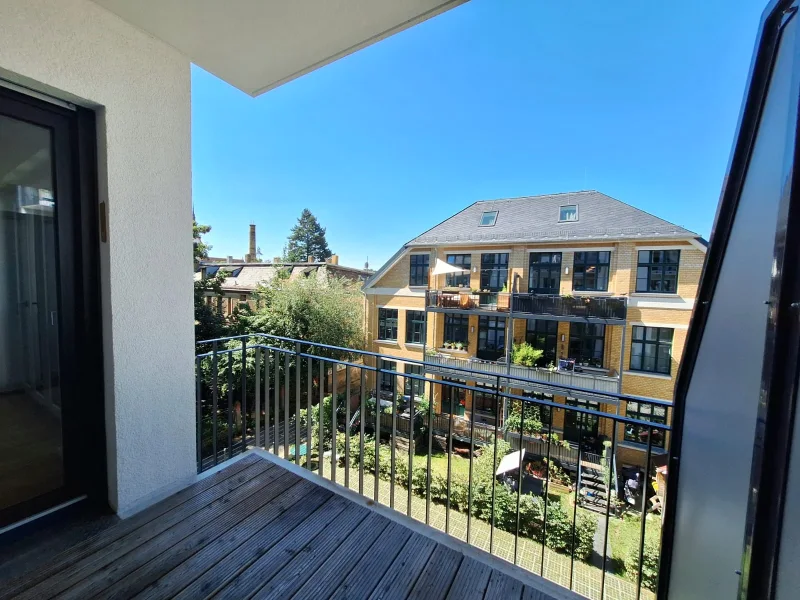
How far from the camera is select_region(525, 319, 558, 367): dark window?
11.2 meters

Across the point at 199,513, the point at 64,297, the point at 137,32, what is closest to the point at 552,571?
the point at 199,513

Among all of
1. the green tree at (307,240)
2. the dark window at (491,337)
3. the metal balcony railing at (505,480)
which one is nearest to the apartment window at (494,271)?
the dark window at (491,337)

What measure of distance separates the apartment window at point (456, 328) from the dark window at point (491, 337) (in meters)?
0.54

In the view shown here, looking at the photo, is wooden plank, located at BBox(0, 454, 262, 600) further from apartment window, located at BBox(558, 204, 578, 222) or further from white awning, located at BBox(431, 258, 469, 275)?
apartment window, located at BBox(558, 204, 578, 222)

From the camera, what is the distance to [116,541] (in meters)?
1.37

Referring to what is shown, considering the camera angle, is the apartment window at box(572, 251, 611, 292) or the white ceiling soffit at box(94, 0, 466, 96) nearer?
the white ceiling soffit at box(94, 0, 466, 96)

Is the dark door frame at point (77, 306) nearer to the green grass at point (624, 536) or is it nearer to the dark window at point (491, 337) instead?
the green grass at point (624, 536)

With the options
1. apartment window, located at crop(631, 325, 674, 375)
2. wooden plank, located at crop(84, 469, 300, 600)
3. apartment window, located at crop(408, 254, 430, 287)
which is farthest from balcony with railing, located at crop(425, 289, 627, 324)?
wooden plank, located at crop(84, 469, 300, 600)

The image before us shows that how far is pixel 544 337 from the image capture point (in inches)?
447

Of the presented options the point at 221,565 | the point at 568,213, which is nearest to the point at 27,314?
the point at 221,565

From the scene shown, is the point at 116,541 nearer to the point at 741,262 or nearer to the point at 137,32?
the point at 137,32

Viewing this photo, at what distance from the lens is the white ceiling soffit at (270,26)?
4.11ft

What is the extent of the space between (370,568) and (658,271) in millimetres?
12179

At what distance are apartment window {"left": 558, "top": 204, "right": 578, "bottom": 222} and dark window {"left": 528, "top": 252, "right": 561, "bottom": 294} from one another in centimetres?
158
